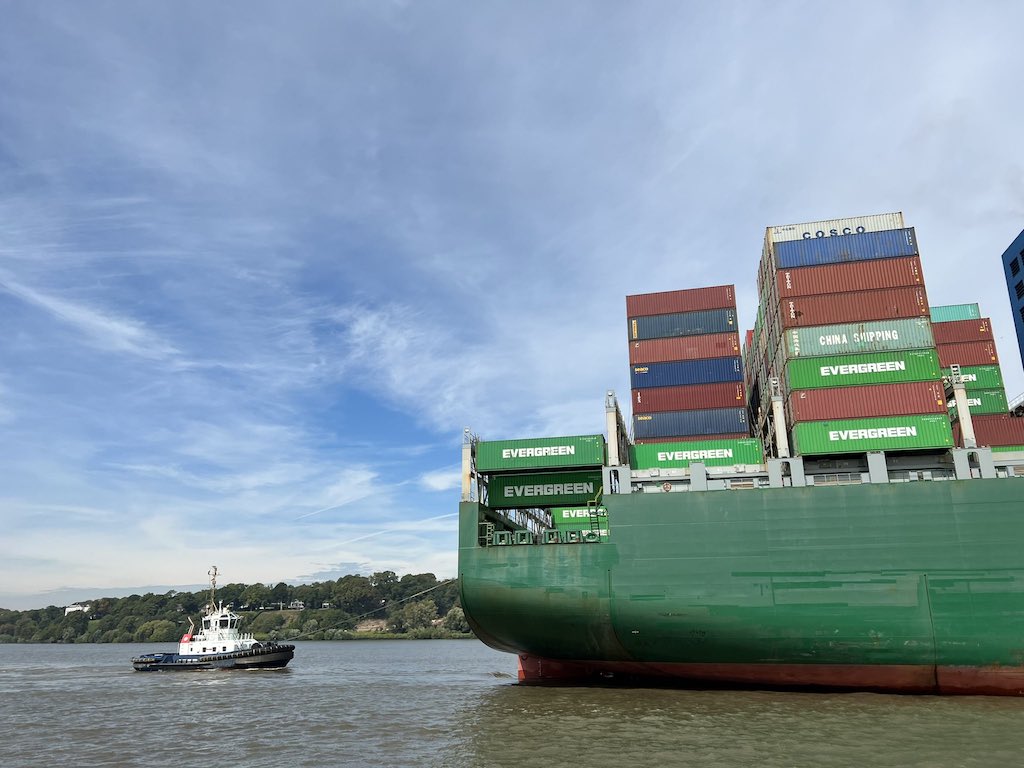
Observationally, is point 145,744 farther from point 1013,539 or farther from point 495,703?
point 1013,539

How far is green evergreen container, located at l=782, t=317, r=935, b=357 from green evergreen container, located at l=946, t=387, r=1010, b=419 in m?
9.94

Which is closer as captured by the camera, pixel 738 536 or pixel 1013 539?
pixel 1013 539

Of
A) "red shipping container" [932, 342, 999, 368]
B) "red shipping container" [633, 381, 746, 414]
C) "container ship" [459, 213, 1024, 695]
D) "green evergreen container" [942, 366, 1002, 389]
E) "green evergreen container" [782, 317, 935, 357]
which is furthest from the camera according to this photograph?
"red shipping container" [932, 342, 999, 368]

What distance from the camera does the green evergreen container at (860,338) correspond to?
25469 mm

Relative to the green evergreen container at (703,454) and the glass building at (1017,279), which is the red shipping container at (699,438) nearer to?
the green evergreen container at (703,454)

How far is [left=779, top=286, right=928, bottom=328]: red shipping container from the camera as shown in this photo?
2595 cm

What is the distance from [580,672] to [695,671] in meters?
5.34

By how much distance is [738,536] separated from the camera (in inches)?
915

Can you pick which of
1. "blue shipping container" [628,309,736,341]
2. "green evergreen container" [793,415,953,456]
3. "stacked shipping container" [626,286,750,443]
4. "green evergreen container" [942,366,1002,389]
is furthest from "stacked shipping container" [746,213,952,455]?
"green evergreen container" [942,366,1002,389]

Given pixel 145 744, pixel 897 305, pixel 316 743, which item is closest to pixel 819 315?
pixel 897 305

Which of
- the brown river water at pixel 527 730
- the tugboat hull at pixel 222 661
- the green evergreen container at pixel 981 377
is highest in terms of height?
the green evergreen container at pixel 981 377

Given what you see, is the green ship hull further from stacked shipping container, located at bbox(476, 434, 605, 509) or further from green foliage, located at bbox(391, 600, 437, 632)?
green foliage, located at bbox(391, 600, 437, 632)

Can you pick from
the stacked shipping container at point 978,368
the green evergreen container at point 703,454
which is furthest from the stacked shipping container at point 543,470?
the stacked shipping container at point 978,368

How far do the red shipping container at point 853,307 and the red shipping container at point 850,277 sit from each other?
0.85 feet
